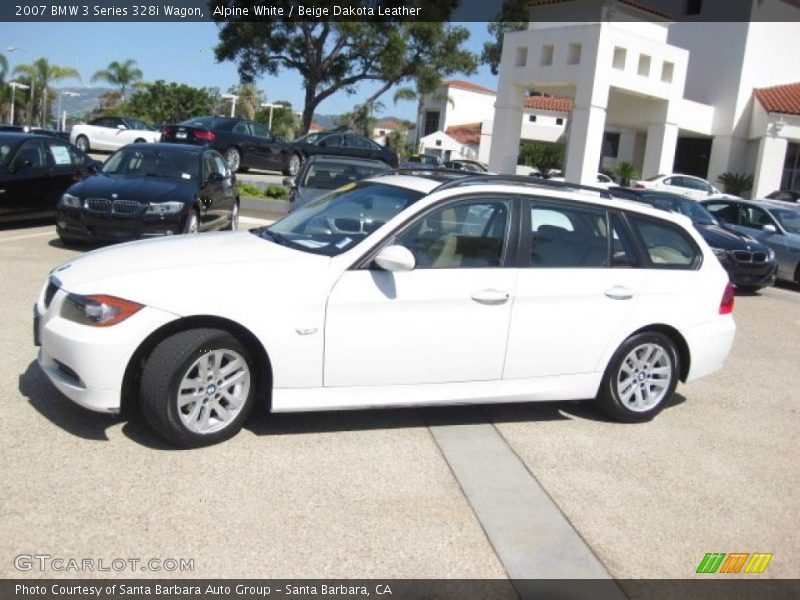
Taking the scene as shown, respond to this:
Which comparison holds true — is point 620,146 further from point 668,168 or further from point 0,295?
point 0,295

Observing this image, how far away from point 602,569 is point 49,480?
2727 millimetres

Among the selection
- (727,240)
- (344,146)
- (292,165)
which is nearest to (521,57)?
(344,146)

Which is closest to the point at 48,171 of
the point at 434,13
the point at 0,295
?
the point at 0,295

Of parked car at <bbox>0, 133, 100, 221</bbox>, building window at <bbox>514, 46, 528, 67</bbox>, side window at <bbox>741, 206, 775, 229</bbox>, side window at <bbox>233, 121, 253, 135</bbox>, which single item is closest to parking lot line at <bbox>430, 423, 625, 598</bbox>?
parked car at <bbox>0, 133, 100, 221</bbox>

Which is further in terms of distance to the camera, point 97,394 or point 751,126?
point 751,126

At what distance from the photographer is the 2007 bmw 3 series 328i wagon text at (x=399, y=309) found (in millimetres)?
4633

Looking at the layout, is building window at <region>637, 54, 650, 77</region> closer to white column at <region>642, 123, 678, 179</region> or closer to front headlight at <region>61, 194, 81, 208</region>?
white column at <region>642, 123, 678, 179</region>

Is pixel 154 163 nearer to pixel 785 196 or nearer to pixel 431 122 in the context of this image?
pixel 785 196

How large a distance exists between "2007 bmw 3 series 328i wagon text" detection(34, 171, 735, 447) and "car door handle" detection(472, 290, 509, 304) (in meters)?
0.01

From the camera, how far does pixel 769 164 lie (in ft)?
114

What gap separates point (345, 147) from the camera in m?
24.6

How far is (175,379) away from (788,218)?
50.4 ft

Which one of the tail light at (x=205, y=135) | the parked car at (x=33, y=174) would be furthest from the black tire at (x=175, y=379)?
the tail light at (x=205, y=135)

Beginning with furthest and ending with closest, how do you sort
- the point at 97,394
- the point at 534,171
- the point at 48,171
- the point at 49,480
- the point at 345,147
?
the point at 534,171, the point at 345,147, the point at 48,171, the point at 97,394, the point at 49,480
